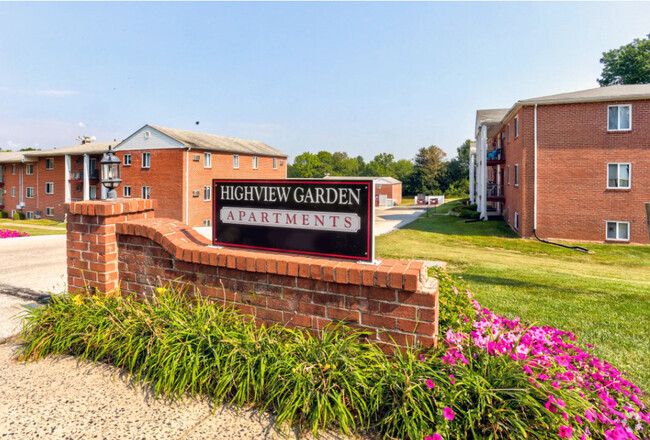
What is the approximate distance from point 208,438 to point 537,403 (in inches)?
85.0

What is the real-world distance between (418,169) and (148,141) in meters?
Answer: 50.3

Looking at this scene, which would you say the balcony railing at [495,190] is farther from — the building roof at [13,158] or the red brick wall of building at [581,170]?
the building roof at [13,158]

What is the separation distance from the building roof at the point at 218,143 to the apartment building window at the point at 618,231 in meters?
27.9

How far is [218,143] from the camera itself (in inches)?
1400

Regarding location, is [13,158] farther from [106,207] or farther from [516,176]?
[106,207]

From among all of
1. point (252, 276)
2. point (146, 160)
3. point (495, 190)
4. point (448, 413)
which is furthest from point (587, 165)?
point (146, 160)

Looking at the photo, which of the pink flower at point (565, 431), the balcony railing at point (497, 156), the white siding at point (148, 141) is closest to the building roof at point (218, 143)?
the white siding at point (148, 141)

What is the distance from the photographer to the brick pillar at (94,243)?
15.0 ft

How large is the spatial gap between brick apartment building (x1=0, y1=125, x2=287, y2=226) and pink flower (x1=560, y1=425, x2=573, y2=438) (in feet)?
104

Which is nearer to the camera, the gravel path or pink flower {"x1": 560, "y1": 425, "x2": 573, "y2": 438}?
pink flower {"x1": 560, "y1": 425, "x2": 573, "y2": 438}

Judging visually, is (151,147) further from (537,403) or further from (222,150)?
(537,403)

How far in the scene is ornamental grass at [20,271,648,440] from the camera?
254 centimetres

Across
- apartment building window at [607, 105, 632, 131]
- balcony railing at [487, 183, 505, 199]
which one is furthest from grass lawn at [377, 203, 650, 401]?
balcony railing at [487, 183, 505, 199]

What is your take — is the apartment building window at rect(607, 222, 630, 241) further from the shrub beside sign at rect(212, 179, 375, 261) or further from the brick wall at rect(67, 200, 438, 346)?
Answer: the shrub beside sign at rect(212, 179, 375, 261)
